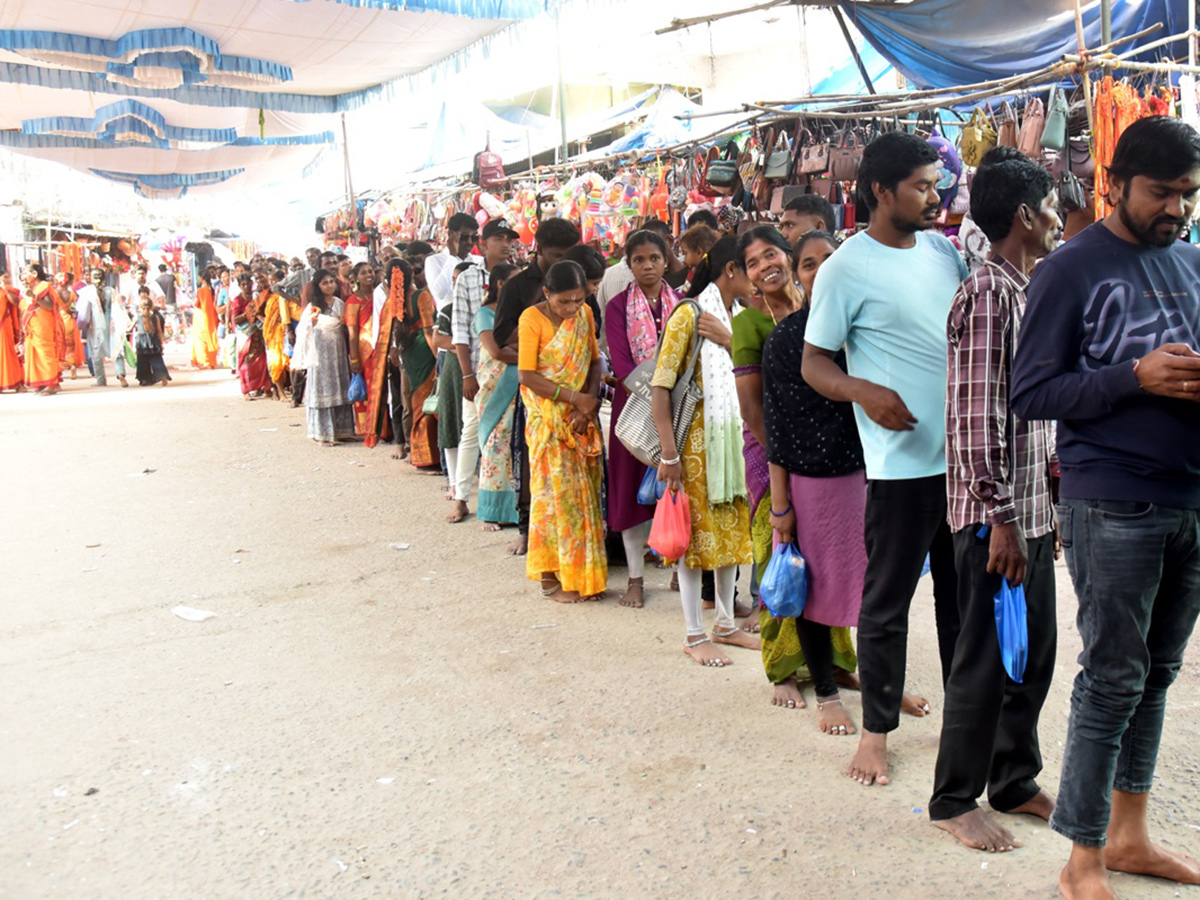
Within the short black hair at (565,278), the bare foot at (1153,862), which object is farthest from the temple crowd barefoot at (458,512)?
the bare foot at (1153,862)

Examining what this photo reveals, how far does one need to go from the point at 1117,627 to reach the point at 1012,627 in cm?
32

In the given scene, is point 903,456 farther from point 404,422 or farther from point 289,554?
point 404,422

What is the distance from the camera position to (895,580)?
296cm

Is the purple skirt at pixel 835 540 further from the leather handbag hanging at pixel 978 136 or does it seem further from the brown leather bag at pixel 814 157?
the brown leather bag at pixel 814 157

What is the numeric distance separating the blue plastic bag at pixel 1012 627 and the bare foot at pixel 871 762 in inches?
26.8

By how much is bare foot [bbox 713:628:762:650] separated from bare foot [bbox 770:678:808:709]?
53cm

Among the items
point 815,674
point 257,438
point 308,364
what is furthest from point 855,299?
point 257,438

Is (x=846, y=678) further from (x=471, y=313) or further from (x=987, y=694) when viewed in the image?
(x=471, y=313)

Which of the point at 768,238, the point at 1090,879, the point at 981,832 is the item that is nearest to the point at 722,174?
the point at 768,238

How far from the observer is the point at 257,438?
1095cm

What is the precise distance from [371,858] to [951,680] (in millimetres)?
1595

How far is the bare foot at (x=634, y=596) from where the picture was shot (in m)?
5.04

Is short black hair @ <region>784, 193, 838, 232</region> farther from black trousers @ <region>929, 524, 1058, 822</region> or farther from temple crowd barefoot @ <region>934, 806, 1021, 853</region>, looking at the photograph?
temple crowd barefoot @ <region>934, 806, 1021, 853</region>

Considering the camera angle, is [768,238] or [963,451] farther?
[768,238]
